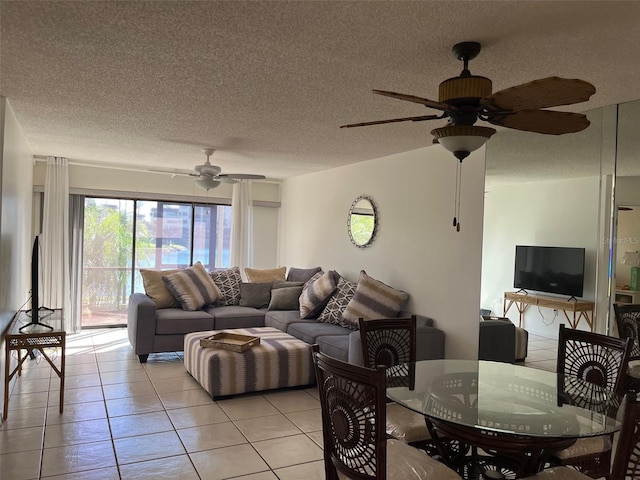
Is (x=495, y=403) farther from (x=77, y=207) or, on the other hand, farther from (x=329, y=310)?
(x=77, y=207)

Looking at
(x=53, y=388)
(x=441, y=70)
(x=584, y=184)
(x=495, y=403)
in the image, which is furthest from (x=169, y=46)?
(x=53, y=388)

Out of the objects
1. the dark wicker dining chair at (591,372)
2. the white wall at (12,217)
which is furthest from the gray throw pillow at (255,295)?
the dark wicker dining chair at (591,372)

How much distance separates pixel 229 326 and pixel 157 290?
0.98 m

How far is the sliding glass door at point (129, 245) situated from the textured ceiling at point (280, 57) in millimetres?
2907

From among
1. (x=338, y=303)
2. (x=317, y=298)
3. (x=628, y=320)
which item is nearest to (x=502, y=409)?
(x=628, y=320)

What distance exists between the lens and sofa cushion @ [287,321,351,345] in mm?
4617

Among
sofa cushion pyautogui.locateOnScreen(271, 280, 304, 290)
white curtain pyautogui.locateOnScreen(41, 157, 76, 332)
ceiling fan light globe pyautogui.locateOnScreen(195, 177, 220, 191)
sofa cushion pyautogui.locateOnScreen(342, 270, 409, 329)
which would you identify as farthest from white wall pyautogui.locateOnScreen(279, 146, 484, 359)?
Result: white curtain pyautogui.locateOnScreen(41, 157, 76, 332)

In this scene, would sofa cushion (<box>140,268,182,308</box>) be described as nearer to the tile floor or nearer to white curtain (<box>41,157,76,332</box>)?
the tile floor

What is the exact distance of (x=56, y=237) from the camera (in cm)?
609

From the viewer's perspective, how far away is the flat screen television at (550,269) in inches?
135

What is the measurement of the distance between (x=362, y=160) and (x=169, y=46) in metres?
3.43

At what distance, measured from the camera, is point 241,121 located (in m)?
3.75

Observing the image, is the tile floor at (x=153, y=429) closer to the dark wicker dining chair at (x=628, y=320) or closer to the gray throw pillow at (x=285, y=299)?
the dark wicker dining chair at (x=628, y=320)

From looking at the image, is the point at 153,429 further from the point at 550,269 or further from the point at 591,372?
the point at 550,269
